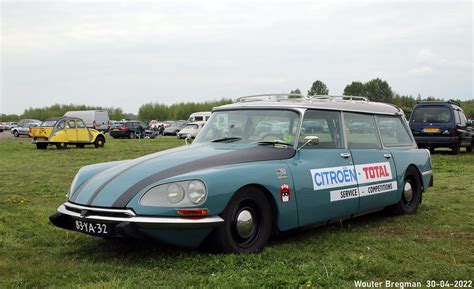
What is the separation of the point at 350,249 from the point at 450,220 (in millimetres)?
2282

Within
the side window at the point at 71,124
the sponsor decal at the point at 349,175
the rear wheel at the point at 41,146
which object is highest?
the side window at the point at 71,124

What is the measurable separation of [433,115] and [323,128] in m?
14.9

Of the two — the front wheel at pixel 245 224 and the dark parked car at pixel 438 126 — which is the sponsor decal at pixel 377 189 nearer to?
the front wheel at pixel 245 224

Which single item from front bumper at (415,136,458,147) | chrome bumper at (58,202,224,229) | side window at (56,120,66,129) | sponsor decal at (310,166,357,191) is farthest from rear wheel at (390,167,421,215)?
side window at (56,120,66,129)

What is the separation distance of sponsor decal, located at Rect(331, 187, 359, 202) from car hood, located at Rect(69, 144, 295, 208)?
0.72m

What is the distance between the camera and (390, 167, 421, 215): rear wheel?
7.59m

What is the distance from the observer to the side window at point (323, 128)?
6262 millimetres

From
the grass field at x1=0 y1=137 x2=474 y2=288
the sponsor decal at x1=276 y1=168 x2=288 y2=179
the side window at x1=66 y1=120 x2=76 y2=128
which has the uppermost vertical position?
the side window at x1=66 y1=120 x2=76 y2=128

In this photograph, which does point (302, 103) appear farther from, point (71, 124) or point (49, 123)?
point (49, 123)

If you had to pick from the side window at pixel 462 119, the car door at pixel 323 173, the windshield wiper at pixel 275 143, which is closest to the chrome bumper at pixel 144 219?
the car door at pixel 323 173

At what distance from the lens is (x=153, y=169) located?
208 inches

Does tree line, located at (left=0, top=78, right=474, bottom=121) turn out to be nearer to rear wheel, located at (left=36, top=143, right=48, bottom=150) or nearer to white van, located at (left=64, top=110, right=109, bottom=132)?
white van, located at (left=64, top=110, right=109, bottom=132)

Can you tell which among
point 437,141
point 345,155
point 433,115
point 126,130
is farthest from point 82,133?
point 345,155

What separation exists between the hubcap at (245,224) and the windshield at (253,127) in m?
1.13
